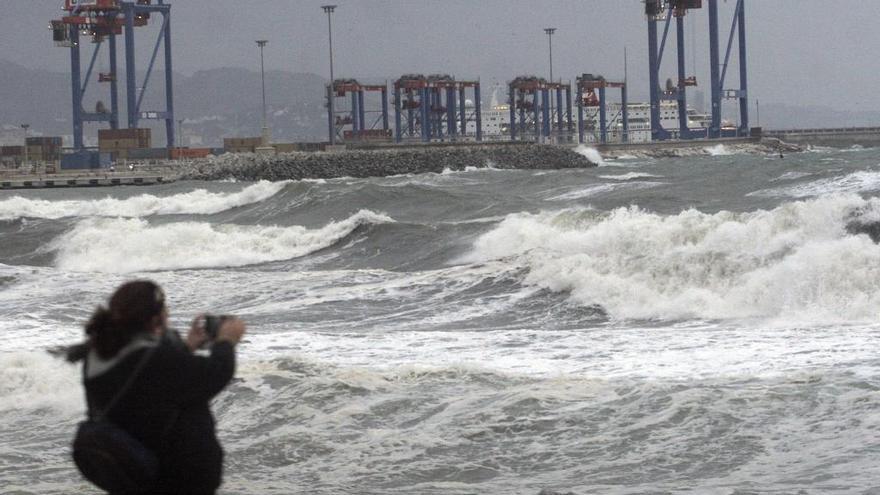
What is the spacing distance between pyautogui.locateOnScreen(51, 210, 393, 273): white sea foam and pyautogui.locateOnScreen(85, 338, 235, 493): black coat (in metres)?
20.3

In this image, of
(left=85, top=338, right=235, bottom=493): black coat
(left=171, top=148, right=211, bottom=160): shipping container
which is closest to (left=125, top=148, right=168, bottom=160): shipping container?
(left=171, top=148, right=211, bottom=160): shipping container

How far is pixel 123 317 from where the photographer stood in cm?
365

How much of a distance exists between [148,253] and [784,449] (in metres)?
19.8

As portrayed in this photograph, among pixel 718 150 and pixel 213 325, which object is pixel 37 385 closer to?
pixel 213 325

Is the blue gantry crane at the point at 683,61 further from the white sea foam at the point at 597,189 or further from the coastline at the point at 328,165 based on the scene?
the white sea foam at the point at 597,189

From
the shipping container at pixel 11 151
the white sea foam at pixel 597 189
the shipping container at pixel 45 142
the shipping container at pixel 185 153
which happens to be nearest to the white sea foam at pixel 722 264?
the white sea foam at pixel 597 189

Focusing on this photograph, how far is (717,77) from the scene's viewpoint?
88.8 metres

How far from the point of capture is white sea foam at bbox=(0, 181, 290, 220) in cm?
3816

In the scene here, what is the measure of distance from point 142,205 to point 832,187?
1993cm

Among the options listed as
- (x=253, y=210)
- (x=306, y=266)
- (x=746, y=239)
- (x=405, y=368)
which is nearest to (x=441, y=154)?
(x=253, y=210)

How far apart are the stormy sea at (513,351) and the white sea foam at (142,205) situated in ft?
37.3

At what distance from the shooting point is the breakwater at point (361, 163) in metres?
57.0

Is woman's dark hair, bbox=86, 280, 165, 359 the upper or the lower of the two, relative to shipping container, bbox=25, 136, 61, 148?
lower

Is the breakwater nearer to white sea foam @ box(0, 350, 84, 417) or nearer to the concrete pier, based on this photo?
the concrete pier
